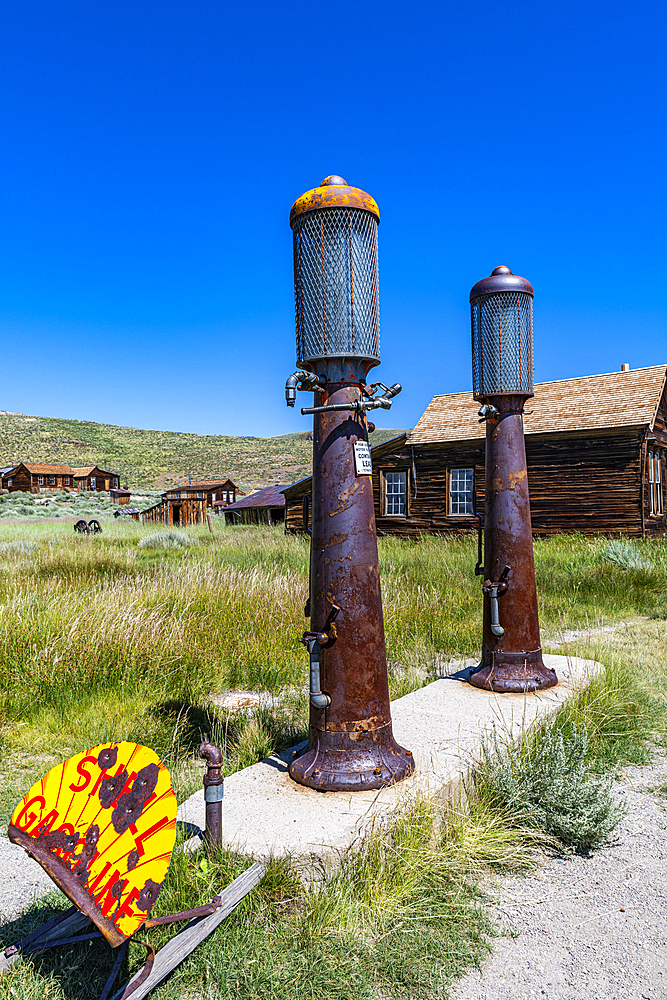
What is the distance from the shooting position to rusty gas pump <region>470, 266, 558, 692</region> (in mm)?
5172

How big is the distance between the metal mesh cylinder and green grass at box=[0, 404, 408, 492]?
6040 centimetres

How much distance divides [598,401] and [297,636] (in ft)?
42.4

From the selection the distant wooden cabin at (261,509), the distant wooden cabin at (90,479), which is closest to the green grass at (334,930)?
the distant wooden cabin at (261,509)

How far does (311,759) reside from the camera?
3.31 meters

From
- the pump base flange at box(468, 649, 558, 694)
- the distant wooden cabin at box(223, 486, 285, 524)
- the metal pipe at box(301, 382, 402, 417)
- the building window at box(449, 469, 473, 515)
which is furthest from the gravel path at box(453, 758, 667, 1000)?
the distant wooden cabin at box(223, 486, 285, 524)

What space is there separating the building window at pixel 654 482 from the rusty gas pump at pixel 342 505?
14875 millimetres

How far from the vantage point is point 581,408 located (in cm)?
1695

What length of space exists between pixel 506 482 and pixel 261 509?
74.9ft

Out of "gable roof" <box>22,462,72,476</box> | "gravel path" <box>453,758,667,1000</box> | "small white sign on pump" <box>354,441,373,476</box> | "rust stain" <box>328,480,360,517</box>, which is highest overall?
"gable roof" <box>22,462,72,476</box>

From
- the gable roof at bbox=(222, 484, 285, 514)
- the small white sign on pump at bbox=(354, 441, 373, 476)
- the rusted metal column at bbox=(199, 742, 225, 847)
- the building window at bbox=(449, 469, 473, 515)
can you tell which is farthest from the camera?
the gable roof at bbox=(222, 484, 285, 514)

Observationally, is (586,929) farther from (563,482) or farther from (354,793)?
(563,482)

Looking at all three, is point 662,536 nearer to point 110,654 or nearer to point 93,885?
point 110,654

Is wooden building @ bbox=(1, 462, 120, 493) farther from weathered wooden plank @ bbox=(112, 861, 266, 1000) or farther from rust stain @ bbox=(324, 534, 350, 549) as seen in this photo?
weathered wooden plank @ bbox=(112, 861, 266, 1000)

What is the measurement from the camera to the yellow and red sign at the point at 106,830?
2057mm
